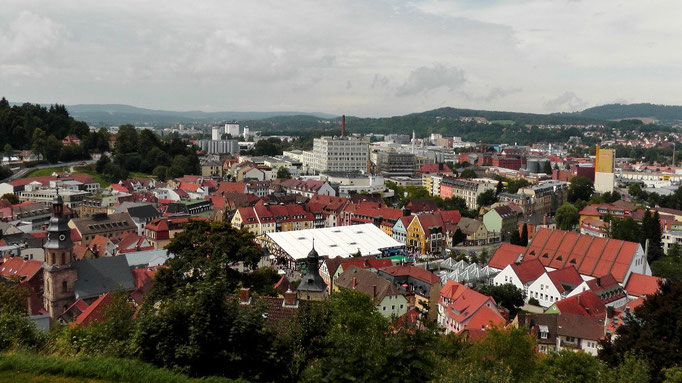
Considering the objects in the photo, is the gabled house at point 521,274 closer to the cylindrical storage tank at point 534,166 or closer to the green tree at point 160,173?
the green tree at point 160,173

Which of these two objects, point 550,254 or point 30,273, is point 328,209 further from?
point 30,273

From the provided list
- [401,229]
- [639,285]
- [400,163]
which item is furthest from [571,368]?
[400,163]

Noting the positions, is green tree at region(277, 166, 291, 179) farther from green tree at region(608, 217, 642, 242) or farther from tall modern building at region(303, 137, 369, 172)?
green tree at region(608, 217, 642, 242)

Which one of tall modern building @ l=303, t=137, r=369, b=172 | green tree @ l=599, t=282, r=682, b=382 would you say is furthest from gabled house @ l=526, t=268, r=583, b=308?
tall modern building @ l=303, t=137, r=369, b=172

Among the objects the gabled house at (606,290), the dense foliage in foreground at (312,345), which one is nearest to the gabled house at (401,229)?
the gabled house at (606,290)

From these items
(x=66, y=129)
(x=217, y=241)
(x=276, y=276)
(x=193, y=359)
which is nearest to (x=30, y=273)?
(x=217, y=241)
